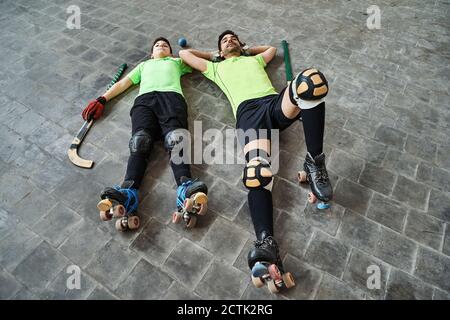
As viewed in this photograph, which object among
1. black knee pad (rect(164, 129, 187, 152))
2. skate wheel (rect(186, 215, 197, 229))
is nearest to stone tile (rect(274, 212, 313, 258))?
skate wheel (rect(186, 215, 197, 229))

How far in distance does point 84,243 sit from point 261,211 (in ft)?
3.63

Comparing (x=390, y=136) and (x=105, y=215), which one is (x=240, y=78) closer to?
(x=390, y=136)

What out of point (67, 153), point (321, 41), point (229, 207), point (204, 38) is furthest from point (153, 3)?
point (229, 207)

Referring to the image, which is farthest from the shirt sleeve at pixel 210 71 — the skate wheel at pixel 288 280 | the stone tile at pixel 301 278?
the skate wheel at pixel 288 280

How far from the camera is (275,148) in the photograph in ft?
7.80

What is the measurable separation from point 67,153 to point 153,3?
101 inches

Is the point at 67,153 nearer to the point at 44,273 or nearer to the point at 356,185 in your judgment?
the point at 44,273

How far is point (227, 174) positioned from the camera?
226cm

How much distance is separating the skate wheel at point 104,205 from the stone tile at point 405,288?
165 centimetres

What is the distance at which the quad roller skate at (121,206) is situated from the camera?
1.86 metres

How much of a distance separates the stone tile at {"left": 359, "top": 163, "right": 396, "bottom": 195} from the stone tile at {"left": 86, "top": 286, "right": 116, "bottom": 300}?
176 centimetres

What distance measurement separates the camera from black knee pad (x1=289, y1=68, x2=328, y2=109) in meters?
1.76

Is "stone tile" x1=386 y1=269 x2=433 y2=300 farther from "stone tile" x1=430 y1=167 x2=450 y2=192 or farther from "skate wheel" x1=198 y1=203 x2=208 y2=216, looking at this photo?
"skate wheel" x1=198 y1=203 x2=208 y2=216

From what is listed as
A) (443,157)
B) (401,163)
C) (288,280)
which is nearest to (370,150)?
(401,163)
